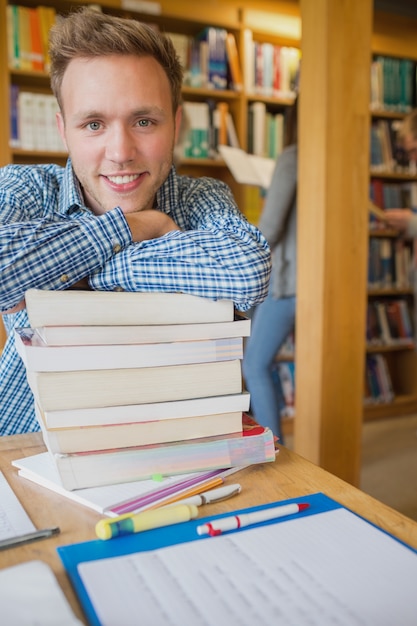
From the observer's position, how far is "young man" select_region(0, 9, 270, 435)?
79cm

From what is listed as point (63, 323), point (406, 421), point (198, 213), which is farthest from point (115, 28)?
point (406, 421)

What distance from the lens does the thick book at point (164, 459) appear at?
2.15ft

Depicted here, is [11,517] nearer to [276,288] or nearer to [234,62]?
[276,288]

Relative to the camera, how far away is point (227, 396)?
2.34 ft

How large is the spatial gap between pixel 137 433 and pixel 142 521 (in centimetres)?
13

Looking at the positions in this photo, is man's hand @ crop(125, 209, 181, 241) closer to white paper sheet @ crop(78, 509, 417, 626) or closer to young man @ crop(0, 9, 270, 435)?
young man @ crop(0, 9, 270, 435)

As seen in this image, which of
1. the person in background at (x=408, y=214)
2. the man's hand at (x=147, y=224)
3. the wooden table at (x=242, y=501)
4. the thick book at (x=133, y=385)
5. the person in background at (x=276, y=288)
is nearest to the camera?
the wooden table at (x=242, y=501)

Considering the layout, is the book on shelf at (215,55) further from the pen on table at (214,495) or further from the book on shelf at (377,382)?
the pen on table at (214,495)

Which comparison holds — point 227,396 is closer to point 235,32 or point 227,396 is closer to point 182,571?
point 182,571

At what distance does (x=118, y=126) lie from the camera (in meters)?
0.93

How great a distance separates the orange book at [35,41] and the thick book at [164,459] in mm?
2624

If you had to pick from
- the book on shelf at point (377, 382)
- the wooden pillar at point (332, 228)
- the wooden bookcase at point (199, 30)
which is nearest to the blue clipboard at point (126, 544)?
the wooden pillar at point (332, 228)

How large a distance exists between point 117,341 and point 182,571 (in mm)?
271

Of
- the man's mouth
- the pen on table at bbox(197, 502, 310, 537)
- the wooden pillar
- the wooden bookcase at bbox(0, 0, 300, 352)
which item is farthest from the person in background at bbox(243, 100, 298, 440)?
the pen on table at bbox(197, 502, 310, 537)
